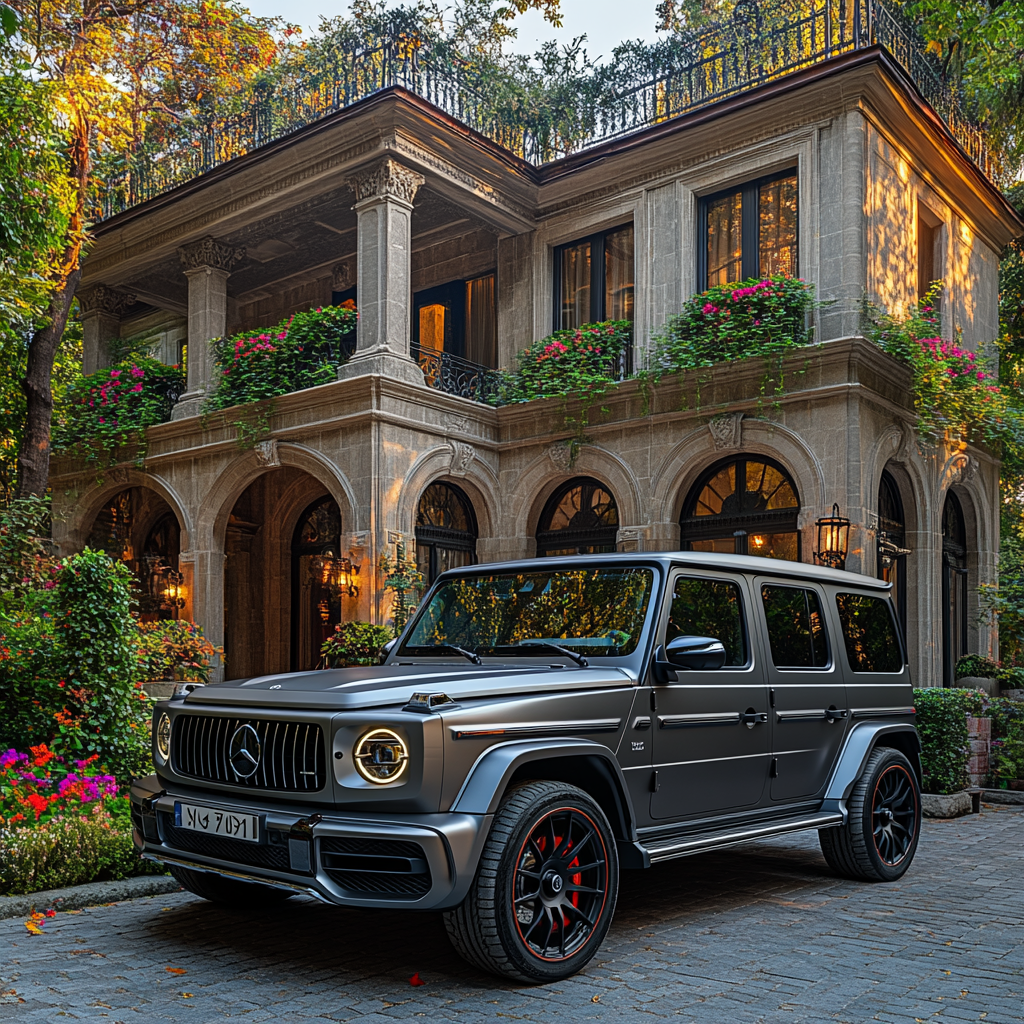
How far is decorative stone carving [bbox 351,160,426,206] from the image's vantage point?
Result: 16078mm

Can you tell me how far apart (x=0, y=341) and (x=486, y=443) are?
7.39 meters

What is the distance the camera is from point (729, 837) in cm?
570

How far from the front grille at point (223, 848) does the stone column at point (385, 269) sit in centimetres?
1129

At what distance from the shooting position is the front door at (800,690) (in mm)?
6375

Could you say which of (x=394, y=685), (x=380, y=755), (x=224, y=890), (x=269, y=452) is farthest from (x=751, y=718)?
(x=269, y=452)

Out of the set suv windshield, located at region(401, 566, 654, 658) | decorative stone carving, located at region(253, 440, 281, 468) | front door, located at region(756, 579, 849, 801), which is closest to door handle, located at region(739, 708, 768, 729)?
front door, located at region(756, 579, 849, 801)

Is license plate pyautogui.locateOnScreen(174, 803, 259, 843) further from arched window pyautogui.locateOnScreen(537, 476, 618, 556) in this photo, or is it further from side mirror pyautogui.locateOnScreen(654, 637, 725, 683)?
arched window pyautogui.locateOnScreen(537, 476, 618, 556)

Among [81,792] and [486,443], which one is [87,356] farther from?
[81,792]

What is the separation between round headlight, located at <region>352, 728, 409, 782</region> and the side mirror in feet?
5.20

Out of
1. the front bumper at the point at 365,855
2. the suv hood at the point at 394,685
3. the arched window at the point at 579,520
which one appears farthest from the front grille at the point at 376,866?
the arched window at the point at 579,520

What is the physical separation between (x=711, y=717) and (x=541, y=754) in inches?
55.6

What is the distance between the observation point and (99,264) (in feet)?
68.2

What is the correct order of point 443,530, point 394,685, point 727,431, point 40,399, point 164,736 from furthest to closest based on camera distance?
1. point 40,399
2. point 443,530
3. point 727,431
4. point 164,736
5. point 394,685

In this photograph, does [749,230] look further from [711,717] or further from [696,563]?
[711,717]
